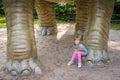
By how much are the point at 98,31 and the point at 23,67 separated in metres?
1.25

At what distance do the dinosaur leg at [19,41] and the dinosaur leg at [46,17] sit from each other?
3068 mm

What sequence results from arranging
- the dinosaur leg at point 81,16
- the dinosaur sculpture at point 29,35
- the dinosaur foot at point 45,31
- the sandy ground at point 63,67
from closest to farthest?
1. the sandy ground at point 63,67
2. the dinosaur sculpture at point 29,35
3. the dinosaur leg at point 81,16
4. the dinosaur foot at point 45,31

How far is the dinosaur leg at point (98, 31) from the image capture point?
434 cm

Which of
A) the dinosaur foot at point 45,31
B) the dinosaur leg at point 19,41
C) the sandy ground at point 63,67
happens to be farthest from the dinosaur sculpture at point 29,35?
the dinosaur foot at point 45,31

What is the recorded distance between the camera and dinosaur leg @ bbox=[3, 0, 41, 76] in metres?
3.91

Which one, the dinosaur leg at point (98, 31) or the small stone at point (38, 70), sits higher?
the dinosaur leg at point (98, 31)

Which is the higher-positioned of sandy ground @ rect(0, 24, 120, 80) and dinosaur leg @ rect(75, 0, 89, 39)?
dinosaur leg @ rect(75, 0, 89, 39)

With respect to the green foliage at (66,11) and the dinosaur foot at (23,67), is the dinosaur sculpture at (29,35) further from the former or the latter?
the green foliage at (66,11)

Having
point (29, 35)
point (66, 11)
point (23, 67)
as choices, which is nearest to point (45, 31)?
point (29, 35)

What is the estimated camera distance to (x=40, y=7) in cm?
714

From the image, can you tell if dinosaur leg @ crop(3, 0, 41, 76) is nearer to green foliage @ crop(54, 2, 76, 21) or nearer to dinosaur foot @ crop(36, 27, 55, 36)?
dinosaur foot @ crop(36, 27, 55, 36)

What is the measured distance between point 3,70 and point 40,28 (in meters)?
3.33

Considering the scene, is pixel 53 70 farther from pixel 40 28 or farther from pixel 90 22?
pixel 40 28

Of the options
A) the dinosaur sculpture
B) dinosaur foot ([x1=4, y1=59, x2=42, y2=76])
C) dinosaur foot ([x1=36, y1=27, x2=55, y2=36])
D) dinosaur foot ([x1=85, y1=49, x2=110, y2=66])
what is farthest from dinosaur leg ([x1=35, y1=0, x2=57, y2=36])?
dinosaur foot ([x1=4, y1=59, x2=42, y2=76])
